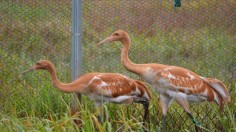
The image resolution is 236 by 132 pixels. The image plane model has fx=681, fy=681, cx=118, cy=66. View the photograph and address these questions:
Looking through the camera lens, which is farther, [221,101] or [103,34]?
[103,34]

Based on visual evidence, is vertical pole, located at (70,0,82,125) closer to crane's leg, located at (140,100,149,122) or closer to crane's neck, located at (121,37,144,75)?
crane's neck, located at (121,37,144,75)

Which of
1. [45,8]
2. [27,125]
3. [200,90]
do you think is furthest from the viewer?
[45,8]

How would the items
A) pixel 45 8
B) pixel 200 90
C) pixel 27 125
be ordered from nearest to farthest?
pixel 27 125
pixel 200 90
pixel 45 8

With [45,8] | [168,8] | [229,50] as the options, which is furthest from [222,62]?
[45,8]

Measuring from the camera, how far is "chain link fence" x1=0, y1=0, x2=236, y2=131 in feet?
28.6

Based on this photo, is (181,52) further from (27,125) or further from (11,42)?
(27,125)

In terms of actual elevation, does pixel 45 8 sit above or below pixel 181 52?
above

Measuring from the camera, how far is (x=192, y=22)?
30.2ft

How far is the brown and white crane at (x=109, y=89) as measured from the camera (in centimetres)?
728

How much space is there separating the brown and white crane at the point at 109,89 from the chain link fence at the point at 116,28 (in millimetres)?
1023

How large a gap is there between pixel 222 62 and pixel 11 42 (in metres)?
2.82

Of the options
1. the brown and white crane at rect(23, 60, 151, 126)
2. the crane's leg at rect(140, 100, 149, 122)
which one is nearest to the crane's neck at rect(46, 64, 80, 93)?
the brown and white crane at rect(23, 60, 151, 126)

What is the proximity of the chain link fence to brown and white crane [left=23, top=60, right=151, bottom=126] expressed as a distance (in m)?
1.02

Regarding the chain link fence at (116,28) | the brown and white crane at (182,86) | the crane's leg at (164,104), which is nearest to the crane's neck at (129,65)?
the brown and white crane at (182,86)
